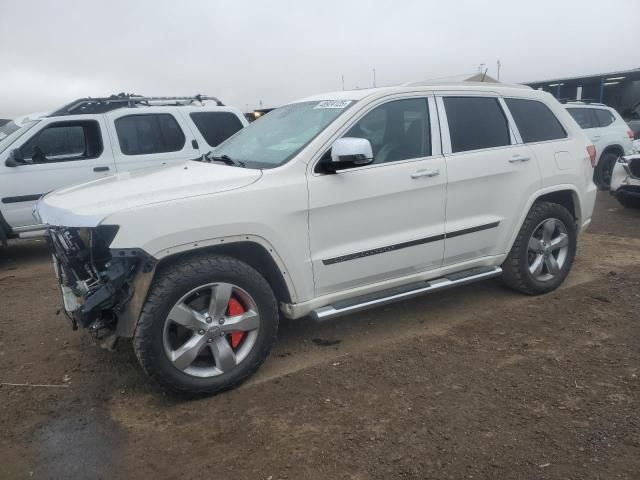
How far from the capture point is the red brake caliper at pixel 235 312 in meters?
3.24

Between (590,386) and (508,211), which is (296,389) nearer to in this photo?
(590,386)

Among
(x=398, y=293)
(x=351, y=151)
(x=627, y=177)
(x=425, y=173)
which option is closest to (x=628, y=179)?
(x=627, y=177)

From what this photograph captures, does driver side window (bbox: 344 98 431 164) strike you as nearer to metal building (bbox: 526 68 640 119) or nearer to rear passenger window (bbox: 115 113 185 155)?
rear passenger window (bbox: 115 113 185 155)

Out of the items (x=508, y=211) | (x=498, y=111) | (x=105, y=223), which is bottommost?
(x=508, y=211)

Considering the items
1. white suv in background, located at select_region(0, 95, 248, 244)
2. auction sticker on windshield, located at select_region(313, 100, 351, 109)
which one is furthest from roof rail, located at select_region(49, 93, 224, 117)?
auction sticker on windshield, located at select_region(313, 100, 351, 109)

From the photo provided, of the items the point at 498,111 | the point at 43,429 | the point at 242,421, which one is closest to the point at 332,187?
the point at 242,421

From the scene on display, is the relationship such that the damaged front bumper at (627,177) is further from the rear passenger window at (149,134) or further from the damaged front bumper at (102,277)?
the damaged front bumper at (102,277)

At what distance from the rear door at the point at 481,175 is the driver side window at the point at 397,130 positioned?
0.55 feet

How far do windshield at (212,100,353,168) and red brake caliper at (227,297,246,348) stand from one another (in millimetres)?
916

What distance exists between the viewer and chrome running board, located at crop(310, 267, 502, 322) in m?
3.51

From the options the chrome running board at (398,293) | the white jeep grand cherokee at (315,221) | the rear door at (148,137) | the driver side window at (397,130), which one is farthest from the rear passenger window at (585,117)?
the driver side window at (397,130)

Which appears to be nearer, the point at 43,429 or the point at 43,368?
the point at 43,429

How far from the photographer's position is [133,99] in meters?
7.62

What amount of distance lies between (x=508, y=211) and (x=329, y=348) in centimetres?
187
